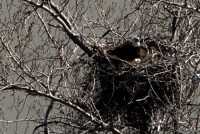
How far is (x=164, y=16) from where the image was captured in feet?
28.6

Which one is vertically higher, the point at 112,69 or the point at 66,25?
the point at 66,25

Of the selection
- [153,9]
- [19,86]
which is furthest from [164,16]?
[19,86]

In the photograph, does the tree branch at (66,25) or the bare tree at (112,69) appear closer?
the bare tree at (112,69)

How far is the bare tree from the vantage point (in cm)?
797

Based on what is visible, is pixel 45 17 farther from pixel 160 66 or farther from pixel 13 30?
pixel 160 66

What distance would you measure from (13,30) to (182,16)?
1.61 m

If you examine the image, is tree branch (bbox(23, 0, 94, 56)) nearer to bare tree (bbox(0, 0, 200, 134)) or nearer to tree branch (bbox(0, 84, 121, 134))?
bare tree (bbox(0, 0, 200, 134))

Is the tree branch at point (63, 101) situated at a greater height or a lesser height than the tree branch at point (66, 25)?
lesser

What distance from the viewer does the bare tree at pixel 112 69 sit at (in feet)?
26.2

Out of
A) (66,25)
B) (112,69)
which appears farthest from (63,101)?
(66,25)

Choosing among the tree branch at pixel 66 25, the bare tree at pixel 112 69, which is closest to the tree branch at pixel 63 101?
the bare tree at pixel 112 69

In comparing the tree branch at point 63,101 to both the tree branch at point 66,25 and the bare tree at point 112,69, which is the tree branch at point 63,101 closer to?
the bare tree at point 112,69

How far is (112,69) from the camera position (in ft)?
26.6

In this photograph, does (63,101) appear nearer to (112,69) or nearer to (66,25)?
(112,69)
